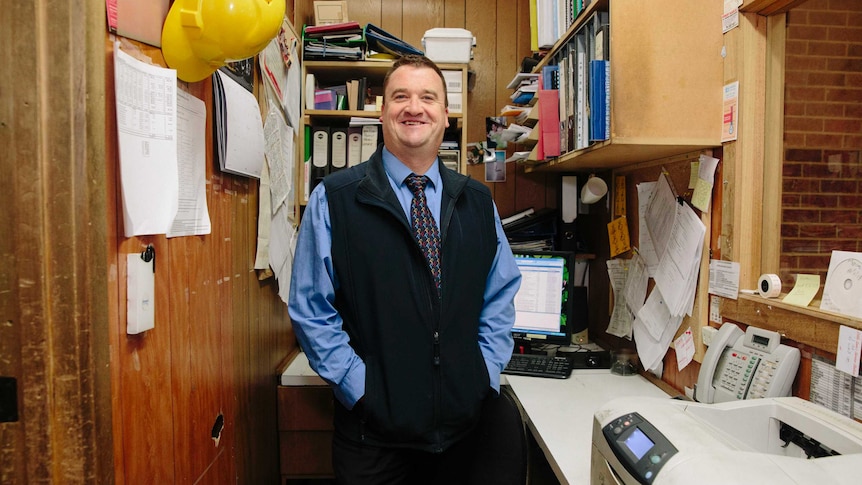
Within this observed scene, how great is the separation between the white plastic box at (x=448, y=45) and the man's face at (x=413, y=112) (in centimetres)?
85

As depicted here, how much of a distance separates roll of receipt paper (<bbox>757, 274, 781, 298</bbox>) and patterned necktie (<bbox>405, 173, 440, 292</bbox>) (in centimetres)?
79

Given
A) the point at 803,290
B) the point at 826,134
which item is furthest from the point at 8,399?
the point at 826,134

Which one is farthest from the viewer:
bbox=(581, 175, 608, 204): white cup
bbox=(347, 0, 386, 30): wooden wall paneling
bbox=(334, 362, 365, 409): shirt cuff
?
bbox=(347, 0, 386, 30): wooden wall paneling

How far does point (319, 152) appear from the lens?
7.25ft

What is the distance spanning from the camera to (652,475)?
2.45ft

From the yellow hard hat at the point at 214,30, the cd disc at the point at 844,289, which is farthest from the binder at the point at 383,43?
the cd disc at the point at 844,289

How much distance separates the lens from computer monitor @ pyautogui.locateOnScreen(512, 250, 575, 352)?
1.92m

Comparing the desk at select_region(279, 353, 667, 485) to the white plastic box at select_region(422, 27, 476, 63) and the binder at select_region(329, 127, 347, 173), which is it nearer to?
the binder at select_region(329, 127, 347, 173)

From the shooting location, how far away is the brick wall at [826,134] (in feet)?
5.76

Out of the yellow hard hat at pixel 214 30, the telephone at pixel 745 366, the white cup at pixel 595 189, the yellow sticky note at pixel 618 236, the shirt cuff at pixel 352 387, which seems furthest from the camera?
the white cup at pixel 595 189

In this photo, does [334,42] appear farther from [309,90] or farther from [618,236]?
[618,236]

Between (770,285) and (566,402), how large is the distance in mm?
644

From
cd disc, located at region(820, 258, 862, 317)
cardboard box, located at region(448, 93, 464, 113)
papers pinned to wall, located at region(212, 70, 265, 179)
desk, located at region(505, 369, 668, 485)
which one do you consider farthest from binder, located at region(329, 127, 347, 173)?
cd disc, located at region(820, 258, 862, 317)

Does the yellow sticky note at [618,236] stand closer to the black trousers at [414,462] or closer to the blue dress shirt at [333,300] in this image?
the blue dress shirt at [333,300]
